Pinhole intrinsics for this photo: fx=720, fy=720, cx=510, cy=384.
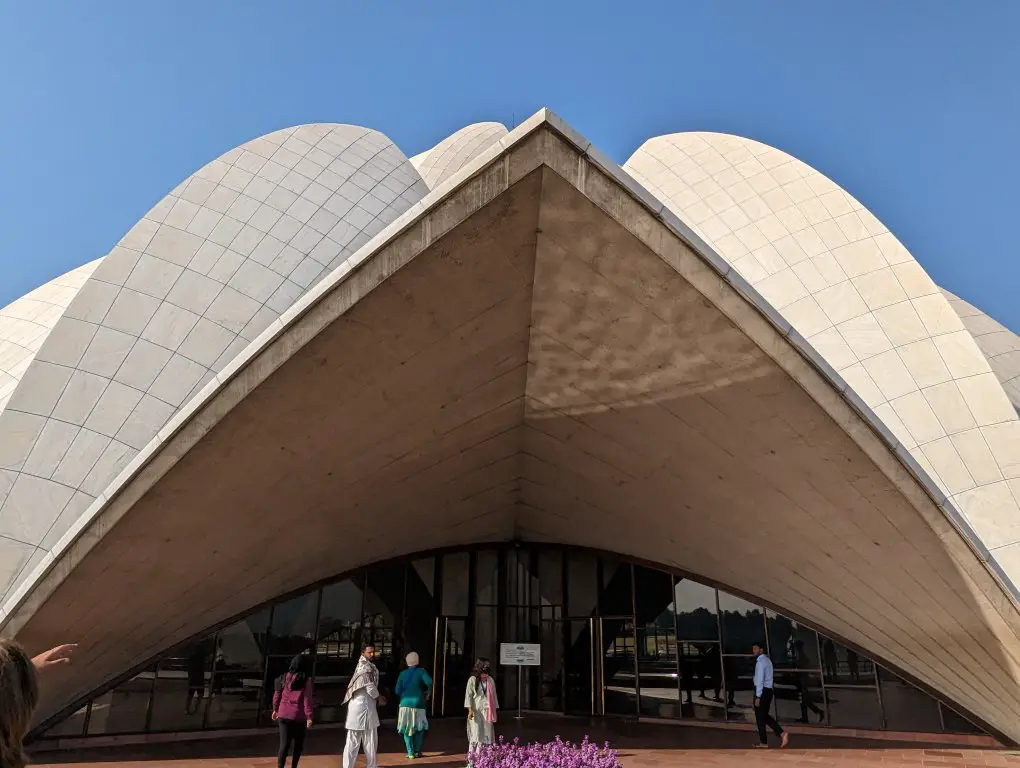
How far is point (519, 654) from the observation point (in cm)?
1186

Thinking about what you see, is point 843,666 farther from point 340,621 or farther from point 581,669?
point 340,621

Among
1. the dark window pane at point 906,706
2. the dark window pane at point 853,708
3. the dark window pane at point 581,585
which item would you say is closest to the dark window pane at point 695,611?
the dark window pane at point 581,585

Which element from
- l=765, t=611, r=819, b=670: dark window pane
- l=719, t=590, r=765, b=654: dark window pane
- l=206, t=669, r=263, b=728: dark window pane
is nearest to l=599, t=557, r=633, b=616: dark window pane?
l=719, t=590, r=765, b=654: dark window pane

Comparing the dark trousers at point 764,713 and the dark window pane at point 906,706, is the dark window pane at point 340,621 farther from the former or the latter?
the dark window pane at point 906,706

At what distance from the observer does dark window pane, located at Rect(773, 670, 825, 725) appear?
11914 millimetres

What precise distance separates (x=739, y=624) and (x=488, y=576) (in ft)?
16.8

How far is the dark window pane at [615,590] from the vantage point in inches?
562

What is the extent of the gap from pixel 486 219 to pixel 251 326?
5707 millimetres

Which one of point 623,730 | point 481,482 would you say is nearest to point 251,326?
point 481,482

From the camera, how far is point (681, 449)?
9430 millimetres

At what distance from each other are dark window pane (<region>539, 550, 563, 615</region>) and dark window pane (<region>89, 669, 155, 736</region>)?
748cm

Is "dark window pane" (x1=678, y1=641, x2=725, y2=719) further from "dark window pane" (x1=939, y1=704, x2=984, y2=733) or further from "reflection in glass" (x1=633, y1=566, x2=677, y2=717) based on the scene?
"dark window pane" (x1=939, y1=704, x2=984, y2=733)

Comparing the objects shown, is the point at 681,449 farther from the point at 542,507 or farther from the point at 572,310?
the point at 542,507

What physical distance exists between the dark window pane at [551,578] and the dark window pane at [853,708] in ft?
17.6
